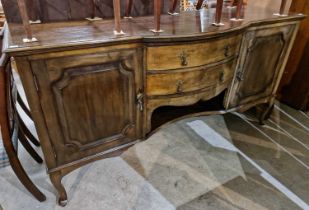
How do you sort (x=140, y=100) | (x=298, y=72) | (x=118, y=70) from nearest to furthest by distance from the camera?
(x=118, y=70)
(x=140, y=100)
(x=298, y=72)

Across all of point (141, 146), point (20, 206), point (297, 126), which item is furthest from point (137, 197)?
point (297, 126)

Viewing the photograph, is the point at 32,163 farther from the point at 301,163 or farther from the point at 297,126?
the point at 297,126

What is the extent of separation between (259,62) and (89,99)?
1.11 metres

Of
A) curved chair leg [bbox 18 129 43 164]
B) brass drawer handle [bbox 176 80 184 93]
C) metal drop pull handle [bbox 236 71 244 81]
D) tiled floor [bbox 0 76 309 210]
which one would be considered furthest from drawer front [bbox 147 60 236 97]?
curved chair leg [bbox 18 129 43 164]

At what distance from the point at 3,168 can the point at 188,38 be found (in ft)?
4.64

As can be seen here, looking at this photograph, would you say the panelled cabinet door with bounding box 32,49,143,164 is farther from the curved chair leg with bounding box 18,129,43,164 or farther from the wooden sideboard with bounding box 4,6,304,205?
the curved chair leg with bounding box 18,129,43,164

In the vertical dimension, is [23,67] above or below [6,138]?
→ above

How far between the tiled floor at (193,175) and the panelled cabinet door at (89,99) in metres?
0.34

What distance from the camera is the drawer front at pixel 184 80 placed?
1112 millimetres

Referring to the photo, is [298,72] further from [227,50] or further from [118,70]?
[118,70]

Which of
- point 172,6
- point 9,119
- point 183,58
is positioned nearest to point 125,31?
point 183,58

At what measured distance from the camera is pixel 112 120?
113cm

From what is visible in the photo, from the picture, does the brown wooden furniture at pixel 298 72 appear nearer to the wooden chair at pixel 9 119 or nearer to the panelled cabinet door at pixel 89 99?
the panelled cabinet door at pixel 89 99

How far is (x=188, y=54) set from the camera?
3.59ft
